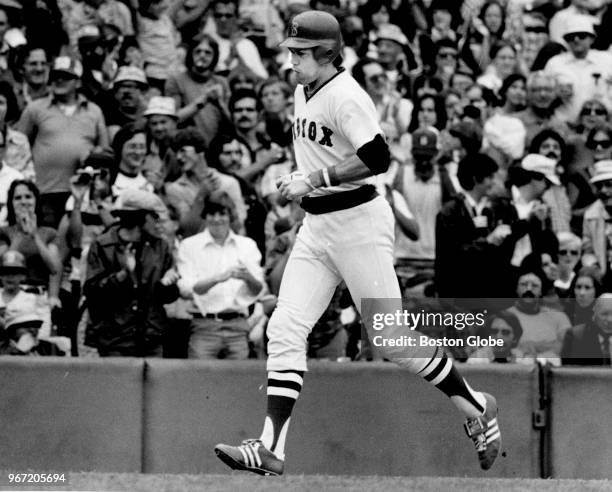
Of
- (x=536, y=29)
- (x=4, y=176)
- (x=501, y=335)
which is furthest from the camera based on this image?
(x=536, y=29)

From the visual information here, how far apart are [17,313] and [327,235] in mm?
3170

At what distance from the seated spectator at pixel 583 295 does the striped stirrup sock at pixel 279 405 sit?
3.55 m

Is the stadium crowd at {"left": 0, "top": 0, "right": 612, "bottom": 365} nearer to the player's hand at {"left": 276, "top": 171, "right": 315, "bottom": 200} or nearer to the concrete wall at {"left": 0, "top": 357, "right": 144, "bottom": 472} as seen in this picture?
the concrete wall at {"left": 0, "top": 357, "right": 144, "bottom": 472}

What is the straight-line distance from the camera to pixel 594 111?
12.0 metres

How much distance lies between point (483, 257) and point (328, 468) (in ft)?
9.10

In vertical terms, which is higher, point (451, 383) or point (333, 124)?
point (333, 124)

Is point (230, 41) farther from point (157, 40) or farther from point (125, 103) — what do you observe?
point (125, 103)

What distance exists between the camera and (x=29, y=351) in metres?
8.68

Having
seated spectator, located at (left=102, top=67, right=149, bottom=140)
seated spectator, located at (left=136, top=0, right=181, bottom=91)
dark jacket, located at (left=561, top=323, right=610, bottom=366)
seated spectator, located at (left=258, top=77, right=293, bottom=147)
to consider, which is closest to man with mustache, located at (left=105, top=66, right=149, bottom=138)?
seated spectator, located at (left=102, top=67, right=149, bottom=140)

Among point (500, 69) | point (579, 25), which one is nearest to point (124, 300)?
point (500, 69)

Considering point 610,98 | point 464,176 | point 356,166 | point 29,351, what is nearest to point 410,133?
point 464,176

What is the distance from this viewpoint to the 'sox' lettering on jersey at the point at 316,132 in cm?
645

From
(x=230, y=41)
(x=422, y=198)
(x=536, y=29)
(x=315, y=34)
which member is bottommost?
(x=422, y=198)

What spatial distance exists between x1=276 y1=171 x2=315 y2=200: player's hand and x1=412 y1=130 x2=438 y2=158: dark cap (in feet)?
15.0
